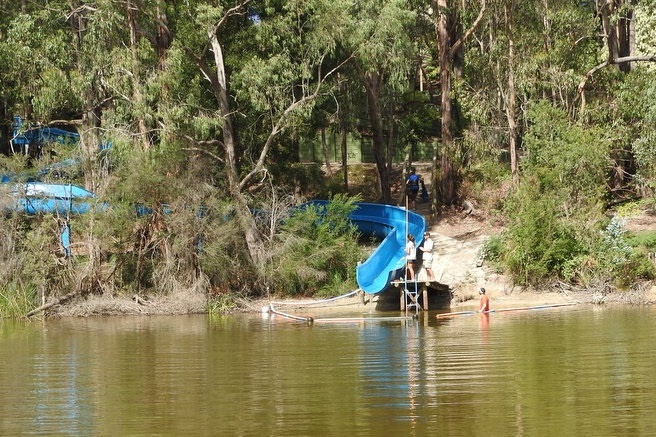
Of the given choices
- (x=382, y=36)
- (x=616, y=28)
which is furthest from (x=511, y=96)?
(x=382, y=36)

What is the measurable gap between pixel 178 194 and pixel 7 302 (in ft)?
18.5

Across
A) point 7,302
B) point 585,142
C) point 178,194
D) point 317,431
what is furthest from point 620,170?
point 317,431

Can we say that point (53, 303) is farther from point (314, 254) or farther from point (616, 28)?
point (616, 28)

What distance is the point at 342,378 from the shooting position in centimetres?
1891

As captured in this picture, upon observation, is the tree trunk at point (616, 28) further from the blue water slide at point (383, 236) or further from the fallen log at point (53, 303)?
the fallen log at point (53, 303)

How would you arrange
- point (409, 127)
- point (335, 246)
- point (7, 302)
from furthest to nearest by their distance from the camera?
point (409, 127), point (335, 246), point (7, 302)

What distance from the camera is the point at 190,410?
16484mm

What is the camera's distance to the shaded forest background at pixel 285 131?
32.7 m

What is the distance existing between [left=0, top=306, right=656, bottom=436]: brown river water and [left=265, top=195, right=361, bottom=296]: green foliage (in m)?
5.07

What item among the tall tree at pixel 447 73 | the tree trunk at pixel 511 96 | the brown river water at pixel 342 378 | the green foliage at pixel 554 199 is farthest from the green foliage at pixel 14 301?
the tree trunk at pixel 511 96

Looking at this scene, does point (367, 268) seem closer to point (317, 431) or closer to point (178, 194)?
point (178, 194)

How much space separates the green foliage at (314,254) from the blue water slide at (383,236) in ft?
Answer: 3.22

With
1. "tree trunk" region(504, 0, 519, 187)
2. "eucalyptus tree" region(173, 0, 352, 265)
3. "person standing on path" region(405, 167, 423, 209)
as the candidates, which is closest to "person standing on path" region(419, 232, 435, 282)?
"eucalyptus tree" region(173, 0, 352, 265)

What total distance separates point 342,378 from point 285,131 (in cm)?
1956
